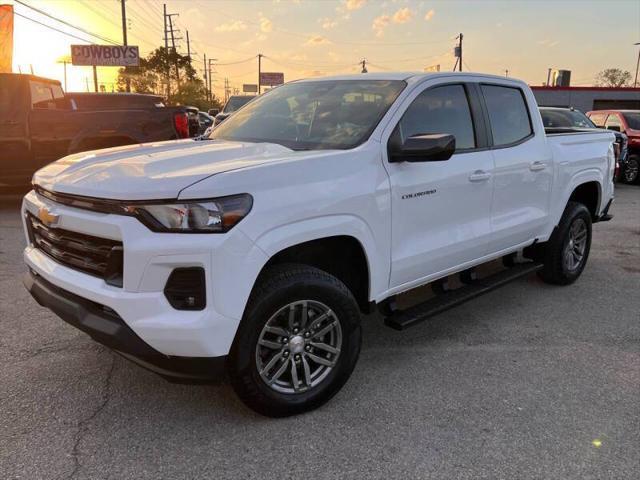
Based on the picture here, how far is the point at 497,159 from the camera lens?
3.98 meters

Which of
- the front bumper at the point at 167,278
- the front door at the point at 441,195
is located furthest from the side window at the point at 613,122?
the front bumper at the point at 167,278

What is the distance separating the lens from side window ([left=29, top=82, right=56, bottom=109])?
8133 mm

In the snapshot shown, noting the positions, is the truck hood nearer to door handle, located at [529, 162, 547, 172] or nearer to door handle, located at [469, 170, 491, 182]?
door handle, located at [469, 170, 491, 182]

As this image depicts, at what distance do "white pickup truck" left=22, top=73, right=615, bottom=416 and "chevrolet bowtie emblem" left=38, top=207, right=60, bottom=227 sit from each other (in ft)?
0.06

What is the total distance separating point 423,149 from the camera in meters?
2.99

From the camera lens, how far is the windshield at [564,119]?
1235 centimetres

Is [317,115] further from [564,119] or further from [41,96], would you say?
[564,119]

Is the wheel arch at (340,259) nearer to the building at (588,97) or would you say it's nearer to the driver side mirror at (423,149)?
the driver side mirror at (423,149)

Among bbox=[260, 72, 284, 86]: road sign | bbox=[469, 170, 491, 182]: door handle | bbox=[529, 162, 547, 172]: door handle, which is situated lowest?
bbox=[469, 170, 491, 182]: door handle

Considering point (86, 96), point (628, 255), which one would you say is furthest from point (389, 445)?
point (86, 96)

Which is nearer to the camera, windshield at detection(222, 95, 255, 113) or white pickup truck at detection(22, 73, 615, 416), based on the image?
white pickup truck at detection(22, 73, 615, 416)

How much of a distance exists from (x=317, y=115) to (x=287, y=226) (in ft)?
4.38

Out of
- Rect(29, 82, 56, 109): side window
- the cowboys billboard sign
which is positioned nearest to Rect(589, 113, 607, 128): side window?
Rect(29, 82, 56, 109): side window

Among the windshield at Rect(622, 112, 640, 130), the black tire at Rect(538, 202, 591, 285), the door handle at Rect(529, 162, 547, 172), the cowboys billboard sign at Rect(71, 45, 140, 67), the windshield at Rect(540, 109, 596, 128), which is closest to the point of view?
the door handle at Rect(529, 162, 547, 172)
